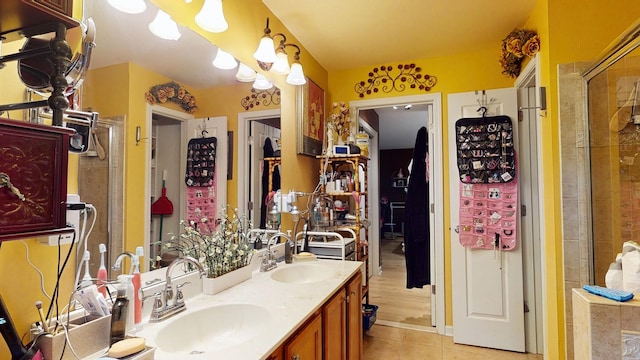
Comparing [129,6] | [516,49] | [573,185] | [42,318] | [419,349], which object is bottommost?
[419,349]

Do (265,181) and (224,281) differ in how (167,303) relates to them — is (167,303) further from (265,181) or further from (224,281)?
(265,181)

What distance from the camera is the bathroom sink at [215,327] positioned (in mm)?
1177

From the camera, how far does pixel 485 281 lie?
2758mm

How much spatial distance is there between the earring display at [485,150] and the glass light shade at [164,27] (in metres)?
2.35

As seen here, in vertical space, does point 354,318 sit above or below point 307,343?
below

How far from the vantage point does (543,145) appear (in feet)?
7.14

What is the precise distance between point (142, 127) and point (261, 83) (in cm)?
102

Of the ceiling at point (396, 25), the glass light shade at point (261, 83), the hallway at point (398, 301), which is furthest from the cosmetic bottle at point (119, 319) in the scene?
the hallway at point (398, 301)

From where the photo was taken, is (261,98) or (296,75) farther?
(296,75)

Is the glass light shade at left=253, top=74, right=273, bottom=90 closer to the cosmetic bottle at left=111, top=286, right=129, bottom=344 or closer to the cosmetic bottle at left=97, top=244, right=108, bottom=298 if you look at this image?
the cosmetic bottle at left=97, top=244, right=108, bottom=298

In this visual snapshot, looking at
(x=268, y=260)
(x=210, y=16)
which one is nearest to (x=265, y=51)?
(x=210, y=16)

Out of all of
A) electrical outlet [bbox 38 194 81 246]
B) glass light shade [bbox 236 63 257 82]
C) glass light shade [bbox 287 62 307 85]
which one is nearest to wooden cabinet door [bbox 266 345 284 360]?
electrical outlet [bbox 38 194 81 246]

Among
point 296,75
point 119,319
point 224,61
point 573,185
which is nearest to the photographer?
point 119,319

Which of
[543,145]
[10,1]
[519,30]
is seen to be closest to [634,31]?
[543,145]
